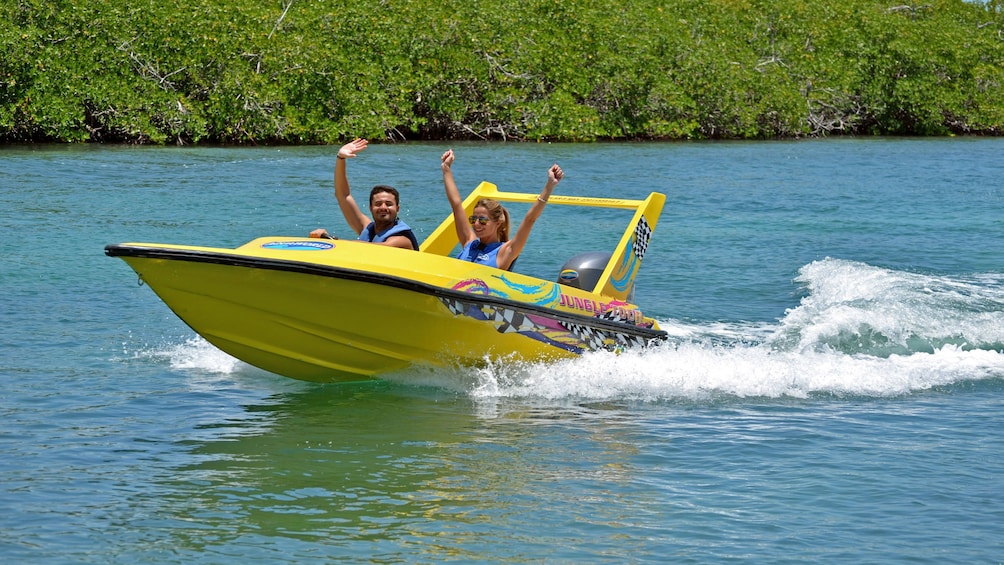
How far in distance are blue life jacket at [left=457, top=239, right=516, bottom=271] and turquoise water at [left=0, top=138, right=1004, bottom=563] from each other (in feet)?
2.15

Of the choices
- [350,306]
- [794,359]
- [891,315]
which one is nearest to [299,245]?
[350,306]

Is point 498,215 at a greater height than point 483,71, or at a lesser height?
lesser

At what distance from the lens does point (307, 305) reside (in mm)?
7383

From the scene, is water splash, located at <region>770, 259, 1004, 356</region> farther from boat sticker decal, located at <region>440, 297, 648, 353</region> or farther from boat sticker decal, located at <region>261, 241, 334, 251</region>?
boat sticker decal, located at <region>261, 241, 334, 251</region>

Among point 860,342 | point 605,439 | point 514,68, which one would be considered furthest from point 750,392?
point 514,68

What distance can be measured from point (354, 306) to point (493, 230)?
1.13m

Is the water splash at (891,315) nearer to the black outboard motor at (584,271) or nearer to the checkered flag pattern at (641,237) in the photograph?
the checkered flag pattern at (641,237)

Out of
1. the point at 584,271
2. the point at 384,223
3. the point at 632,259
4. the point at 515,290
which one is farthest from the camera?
the point at 632,259

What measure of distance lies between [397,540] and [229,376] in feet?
11.8

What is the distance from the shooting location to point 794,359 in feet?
29.9

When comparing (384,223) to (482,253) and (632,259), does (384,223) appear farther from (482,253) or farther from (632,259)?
(632,259)

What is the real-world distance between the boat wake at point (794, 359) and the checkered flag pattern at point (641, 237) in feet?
2.40

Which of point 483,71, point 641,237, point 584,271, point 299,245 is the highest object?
point 483,71

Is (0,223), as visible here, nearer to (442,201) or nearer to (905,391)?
(442,201)
